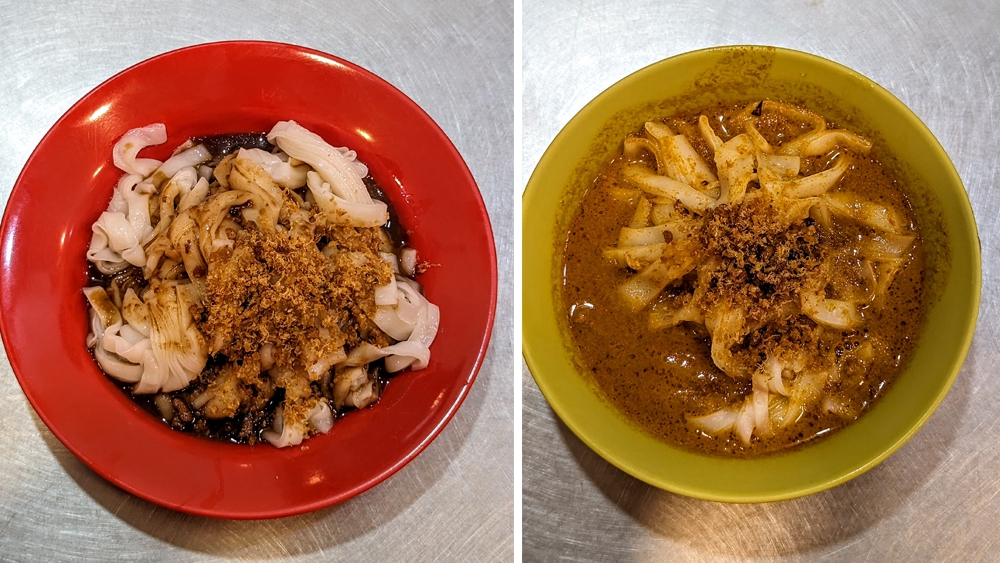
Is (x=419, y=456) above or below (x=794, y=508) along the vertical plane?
below

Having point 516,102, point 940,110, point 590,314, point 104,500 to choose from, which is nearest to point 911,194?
point 940,110

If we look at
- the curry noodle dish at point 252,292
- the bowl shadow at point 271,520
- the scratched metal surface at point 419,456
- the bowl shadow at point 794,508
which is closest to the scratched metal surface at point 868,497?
the bowl shadow at point 794,508

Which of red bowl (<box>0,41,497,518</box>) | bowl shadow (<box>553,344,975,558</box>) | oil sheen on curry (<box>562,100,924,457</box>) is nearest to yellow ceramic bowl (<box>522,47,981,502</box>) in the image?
oil sheen on curry (<box>562,100,924,457</box>)

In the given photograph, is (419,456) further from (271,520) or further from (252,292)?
(252,292)

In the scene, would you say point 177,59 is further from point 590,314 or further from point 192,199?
point 590,314

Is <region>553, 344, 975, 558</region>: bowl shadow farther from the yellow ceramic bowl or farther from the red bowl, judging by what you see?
the red bowl

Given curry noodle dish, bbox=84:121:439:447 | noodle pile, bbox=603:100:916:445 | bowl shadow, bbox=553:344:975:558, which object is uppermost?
noodle pile, bbox=603:100:916:445

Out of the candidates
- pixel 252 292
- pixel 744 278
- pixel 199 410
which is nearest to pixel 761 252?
pixel 744 278
